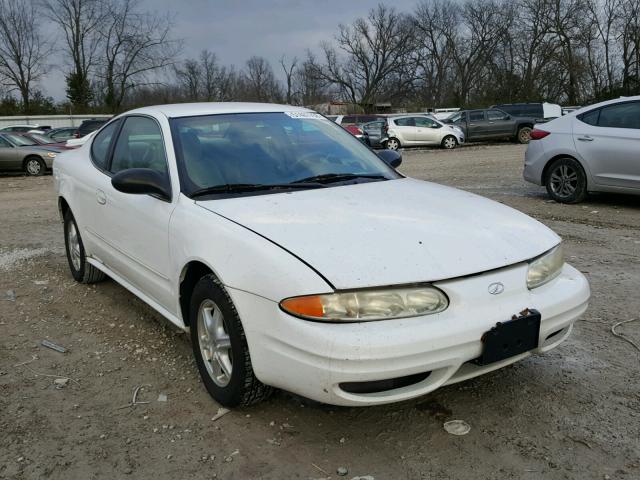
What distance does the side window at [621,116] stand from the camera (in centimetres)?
757

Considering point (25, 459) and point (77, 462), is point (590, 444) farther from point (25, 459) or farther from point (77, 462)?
point (25, 459)

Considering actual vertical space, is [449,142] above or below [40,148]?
below

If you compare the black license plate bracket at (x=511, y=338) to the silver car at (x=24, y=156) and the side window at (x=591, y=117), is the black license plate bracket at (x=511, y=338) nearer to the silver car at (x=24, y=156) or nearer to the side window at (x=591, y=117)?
the side window at (x=591, y=117)

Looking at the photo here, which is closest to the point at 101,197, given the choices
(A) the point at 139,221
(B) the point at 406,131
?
(A) the point at 139,221

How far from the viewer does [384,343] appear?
2324mm

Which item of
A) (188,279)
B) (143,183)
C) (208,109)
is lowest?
(188,279)

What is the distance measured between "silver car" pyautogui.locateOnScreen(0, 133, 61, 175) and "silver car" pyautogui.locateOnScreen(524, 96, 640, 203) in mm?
13345

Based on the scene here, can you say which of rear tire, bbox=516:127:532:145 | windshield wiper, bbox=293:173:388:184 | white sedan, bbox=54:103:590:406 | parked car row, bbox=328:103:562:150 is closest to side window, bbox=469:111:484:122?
parked car row, bbox=328:103:562:150

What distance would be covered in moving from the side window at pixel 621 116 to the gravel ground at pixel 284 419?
4.08 metres

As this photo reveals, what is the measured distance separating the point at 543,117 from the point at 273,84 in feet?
173

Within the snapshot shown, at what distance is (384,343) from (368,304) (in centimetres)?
17

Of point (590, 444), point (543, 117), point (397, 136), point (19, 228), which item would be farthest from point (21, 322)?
point (543, 117)

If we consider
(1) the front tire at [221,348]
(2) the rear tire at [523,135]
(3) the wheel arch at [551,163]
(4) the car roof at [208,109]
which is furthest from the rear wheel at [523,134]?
(1) the front tire at [221,348]

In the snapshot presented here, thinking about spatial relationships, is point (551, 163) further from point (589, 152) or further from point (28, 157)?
point (28, 157)
